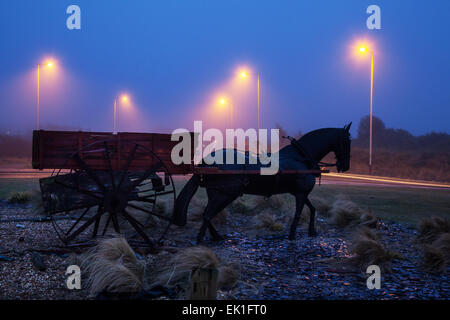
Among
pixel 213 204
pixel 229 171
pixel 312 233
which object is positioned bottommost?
pixel 312 233

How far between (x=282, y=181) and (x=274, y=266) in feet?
6.45

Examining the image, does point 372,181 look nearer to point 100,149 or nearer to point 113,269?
point 100,149

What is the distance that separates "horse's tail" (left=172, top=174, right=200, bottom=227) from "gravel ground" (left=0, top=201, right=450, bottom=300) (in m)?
0.50

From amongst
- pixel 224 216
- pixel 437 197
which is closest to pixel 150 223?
pixel 224 216

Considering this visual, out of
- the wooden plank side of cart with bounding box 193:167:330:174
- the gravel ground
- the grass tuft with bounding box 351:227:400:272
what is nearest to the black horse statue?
the wooden plank side of cart with bounding box 193:167:330:174

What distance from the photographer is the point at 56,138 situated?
21.8 ft

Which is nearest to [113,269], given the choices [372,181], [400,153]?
[372,181]

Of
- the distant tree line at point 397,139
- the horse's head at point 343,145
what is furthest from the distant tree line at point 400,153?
the horse's head at point 343,145

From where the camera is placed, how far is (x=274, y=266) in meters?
6.35

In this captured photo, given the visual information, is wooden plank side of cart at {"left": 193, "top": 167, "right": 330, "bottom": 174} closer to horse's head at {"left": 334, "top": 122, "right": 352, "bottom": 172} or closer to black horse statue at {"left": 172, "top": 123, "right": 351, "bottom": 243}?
black horse statue at {"left": 172, "top": 123, "right": 351, "bottom": 243}

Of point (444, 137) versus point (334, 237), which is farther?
point (444, 137)

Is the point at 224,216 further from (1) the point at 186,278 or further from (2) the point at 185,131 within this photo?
(1) the point at 186,278

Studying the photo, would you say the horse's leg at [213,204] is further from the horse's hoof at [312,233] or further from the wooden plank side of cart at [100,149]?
the horse's hoof at [312,233]
